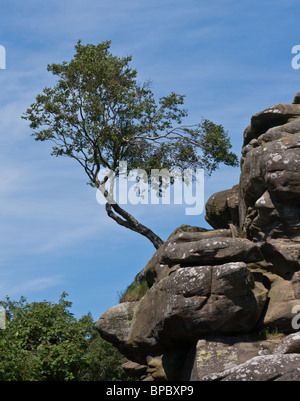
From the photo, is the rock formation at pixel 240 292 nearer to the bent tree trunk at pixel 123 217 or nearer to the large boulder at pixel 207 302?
the large boulder at pixel 207 302

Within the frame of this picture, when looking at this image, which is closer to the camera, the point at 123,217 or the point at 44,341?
the point at 44,341

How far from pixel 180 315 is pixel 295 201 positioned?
6.42 meters

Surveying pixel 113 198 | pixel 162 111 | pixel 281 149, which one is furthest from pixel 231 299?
pixel 162 111

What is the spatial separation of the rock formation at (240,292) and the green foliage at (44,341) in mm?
2120

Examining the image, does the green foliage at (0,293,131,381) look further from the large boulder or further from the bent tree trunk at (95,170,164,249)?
the bent tree trunk at (95,170,164,249)

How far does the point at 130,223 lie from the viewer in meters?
38.4

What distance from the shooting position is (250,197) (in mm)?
26078

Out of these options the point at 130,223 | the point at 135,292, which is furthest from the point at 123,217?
the point at 135,292

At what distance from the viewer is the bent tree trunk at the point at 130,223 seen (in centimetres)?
3753

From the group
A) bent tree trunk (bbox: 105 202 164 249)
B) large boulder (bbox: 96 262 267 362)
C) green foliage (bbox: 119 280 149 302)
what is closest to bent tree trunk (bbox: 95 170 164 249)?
bent tree trunk (bbox: 105 202 164 249)

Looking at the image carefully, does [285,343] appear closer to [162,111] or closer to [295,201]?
[295,201]

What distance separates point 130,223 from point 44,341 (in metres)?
14.0

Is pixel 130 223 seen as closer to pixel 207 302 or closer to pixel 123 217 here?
pixel 123 217

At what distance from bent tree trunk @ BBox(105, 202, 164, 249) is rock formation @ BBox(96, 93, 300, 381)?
10020 mm
